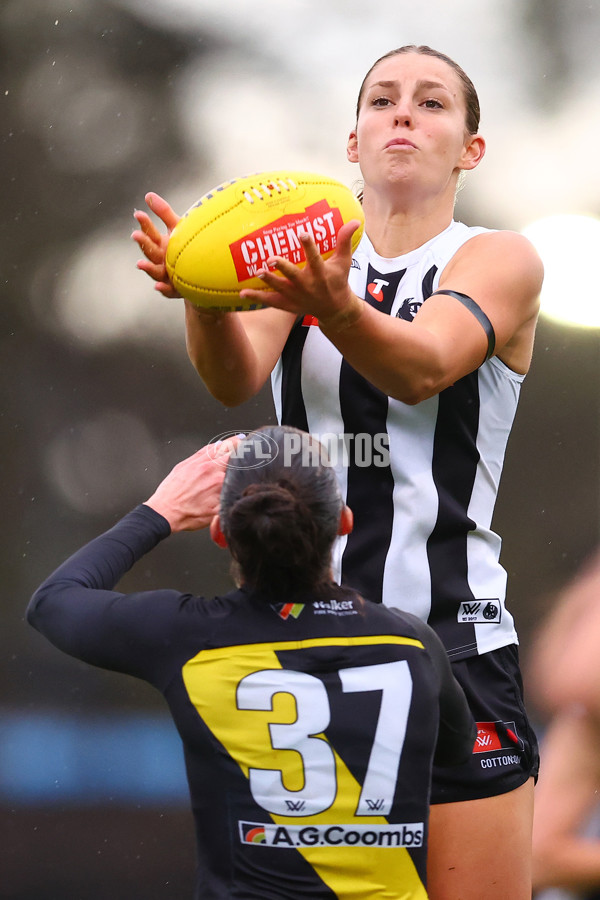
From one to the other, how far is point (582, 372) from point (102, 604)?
3184 millimetres

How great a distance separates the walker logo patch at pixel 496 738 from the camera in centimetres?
155

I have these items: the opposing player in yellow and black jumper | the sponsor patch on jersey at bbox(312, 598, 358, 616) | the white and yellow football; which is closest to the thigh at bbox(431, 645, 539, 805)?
the opposing player in yellow and black jumper

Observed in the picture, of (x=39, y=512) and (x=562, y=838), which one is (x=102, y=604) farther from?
(x=39, y=512)

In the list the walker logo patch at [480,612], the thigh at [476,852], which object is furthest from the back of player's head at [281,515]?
the thigh at [476,852]

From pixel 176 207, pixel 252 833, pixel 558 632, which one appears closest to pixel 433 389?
pixel 252 833

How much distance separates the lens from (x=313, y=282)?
126 centimetres

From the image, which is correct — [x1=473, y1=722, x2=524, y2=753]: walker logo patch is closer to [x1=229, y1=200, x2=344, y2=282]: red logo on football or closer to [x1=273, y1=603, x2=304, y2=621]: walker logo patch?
[x1=273, y1=603, x2=304, y2=621]: walker logo patch

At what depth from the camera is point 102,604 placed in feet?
4.16

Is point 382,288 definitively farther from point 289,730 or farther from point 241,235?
point 289,730

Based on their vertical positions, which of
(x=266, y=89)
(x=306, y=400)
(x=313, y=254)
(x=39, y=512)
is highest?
(x=266, y=89)

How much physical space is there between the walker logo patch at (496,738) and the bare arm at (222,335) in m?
0.68

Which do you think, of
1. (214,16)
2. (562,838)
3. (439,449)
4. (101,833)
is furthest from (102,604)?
(214,16)

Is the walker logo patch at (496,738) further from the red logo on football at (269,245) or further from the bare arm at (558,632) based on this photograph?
the bare arm at (558,632)

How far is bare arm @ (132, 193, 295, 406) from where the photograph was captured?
1.47 meters
